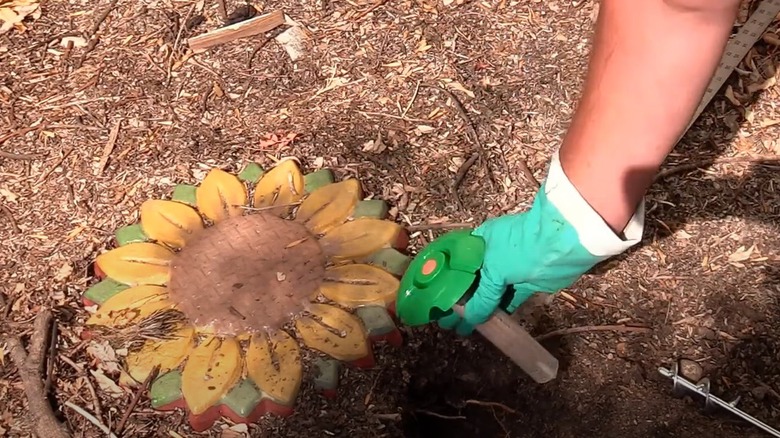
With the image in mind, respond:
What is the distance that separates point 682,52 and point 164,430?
113 centimetres

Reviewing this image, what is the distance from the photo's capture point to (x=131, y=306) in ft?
5.22

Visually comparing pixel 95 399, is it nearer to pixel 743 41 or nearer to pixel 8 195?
pixel 8 195

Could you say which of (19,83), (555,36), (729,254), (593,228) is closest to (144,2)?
(19,83)

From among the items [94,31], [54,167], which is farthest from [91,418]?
[94,31]

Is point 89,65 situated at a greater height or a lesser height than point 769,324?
greater

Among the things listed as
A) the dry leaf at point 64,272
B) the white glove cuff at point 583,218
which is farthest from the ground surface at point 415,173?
the white glove cuff at point 583,218

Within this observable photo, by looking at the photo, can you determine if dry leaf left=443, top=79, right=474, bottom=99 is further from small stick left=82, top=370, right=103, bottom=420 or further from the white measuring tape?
small stick left=82, top=370, right=103, bottom=420

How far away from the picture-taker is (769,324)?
1611 millimetres

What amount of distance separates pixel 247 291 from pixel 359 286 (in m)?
0.23

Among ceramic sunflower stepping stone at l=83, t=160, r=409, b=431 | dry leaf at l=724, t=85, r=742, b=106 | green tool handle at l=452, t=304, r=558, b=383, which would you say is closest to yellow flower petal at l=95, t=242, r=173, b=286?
ceramic sunflower stepping stone at l=83, t=160, r=409, b=431

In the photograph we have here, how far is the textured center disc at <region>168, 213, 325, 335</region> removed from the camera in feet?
5.12

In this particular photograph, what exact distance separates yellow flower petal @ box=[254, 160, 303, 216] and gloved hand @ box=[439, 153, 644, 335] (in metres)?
0.43

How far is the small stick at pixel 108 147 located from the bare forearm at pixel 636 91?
113 centimetres

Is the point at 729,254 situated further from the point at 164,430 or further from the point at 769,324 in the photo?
the point at 164,430
